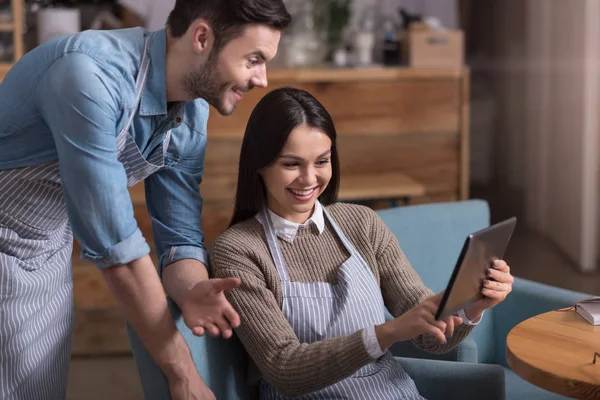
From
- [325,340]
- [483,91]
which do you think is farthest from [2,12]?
[483,91]

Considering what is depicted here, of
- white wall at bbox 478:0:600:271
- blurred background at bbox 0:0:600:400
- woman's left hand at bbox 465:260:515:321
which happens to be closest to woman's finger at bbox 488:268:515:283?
woman's left hand at bbox 465:260:515:321

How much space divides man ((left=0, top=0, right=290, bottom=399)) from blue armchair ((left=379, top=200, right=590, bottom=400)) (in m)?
0.87

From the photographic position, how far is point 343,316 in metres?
1.88

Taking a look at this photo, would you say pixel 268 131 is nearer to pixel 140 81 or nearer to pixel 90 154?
pixel 140 81

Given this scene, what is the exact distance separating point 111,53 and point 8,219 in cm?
39

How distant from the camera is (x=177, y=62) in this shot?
5.31ft

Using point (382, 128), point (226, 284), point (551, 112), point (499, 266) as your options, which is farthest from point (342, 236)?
point (551, 112)

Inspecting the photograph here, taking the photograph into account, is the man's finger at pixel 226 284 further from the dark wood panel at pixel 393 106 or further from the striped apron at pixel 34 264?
the dark wood panel at pixel 393 106

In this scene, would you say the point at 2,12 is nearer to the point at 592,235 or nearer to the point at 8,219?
the point at 8,219

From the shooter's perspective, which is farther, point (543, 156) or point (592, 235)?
point (543, 156)

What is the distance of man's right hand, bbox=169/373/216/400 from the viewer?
1647mm

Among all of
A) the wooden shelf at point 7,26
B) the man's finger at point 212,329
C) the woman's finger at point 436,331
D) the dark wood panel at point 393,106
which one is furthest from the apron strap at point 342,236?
the wooden shelf at point 7,26

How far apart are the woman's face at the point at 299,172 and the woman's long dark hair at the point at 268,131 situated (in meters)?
0.02

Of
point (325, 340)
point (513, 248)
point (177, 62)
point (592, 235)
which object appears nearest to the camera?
point (177, 62)
